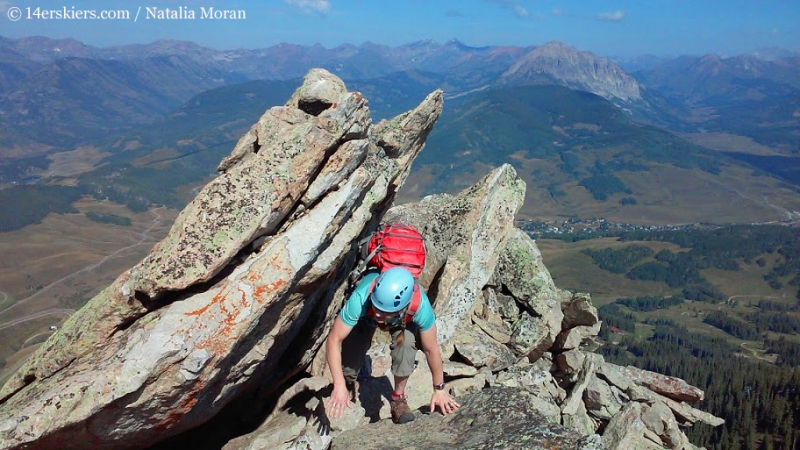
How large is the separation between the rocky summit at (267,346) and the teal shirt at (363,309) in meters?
1.39

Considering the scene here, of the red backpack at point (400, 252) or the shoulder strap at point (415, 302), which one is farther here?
the red backpack at point (400, 252)

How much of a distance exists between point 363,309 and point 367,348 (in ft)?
13.5

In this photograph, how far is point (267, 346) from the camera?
1195cm

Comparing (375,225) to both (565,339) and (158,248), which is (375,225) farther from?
(565,339)

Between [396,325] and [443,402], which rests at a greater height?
[396,325]

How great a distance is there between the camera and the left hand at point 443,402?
38.2 feet

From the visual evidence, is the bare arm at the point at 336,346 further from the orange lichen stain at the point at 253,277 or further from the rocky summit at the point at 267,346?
the orange lichen stain at the point at 253,277

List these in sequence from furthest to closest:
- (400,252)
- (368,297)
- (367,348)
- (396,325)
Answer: (367,348), (400,252), (396,325), (368,297)

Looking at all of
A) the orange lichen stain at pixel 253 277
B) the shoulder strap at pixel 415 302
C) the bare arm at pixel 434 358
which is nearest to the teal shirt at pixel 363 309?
the shoulder strap at pixel 415 302

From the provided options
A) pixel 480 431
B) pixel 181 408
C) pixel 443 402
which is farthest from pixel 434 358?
pixel 181 408

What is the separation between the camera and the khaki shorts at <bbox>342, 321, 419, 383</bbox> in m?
11.6

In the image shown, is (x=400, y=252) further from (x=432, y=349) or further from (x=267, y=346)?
(x=267, y=346)

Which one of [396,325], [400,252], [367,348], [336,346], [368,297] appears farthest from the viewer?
[367,348]

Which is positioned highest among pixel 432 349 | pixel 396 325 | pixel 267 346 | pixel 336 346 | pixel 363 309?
pixel 363 309
